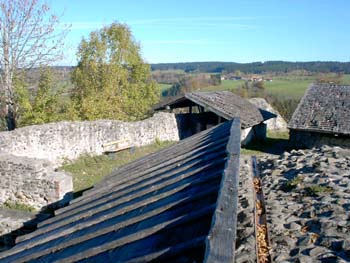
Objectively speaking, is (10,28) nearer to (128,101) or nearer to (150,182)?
(128,101)

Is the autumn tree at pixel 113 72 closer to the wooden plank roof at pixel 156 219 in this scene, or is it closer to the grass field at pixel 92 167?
the grass field at pixel 92 167

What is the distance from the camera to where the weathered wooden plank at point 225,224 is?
5.26 feet

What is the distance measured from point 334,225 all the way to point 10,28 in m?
18.0

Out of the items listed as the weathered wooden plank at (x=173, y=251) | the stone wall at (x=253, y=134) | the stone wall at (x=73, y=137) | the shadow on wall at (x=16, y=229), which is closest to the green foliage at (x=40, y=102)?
the stone wall at (x=73, y=137)

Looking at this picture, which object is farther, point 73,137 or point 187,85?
point 187,85

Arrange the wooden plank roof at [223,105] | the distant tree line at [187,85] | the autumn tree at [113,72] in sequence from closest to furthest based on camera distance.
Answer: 1. the wooden plank roof at [223,105]
2. the autumn tree at [113,72]
3. the distant tree line at [187,85]

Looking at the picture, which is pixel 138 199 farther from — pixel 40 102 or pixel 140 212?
pixel 40 102

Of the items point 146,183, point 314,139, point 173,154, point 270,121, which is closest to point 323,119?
point 314,139

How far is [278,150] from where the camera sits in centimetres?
2023

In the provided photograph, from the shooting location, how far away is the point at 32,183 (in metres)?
10.4

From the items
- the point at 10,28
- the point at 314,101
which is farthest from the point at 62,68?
the point at 314,101

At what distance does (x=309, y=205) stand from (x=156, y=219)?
293cm

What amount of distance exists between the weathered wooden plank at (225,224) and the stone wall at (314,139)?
16.7 m

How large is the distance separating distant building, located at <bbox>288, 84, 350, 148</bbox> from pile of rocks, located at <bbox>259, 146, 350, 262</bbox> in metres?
11.1
